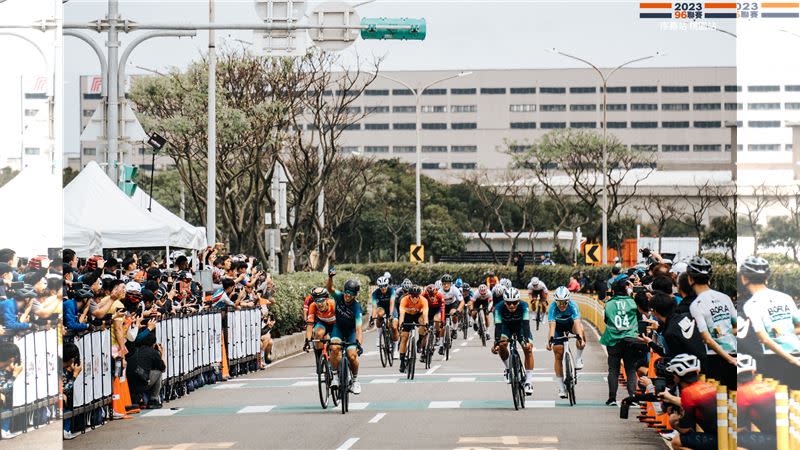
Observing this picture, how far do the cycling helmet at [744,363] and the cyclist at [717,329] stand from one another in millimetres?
300

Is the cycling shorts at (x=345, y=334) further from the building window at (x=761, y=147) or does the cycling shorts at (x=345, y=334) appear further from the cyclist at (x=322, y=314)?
the building window at (x=761, y=147)

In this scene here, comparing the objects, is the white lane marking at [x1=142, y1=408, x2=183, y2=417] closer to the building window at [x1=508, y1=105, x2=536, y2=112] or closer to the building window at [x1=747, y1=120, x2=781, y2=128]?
the building window at [x1=747, y1=120, x2=781, y2=128]

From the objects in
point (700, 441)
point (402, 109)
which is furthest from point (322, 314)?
point (402, 109)

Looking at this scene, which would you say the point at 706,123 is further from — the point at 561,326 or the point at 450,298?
the point at 561,326

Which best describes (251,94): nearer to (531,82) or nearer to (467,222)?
(467,222)

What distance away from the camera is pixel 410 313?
27.2 m

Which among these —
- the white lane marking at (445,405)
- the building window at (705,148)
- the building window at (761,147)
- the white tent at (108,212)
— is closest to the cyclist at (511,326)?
the white lane marking at (445,405)

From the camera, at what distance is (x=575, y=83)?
15550 cm

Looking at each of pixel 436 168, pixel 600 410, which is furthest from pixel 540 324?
pixel 436 168

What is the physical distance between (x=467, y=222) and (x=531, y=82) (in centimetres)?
4844

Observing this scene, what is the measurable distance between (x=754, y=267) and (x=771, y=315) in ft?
1.49

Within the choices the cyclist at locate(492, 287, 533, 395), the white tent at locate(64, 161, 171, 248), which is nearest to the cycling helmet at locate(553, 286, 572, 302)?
the cyclist at locate(492, 287, 533, 395)

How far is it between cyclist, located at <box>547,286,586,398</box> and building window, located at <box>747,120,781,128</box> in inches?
376

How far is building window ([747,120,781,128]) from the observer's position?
37.3 feet
